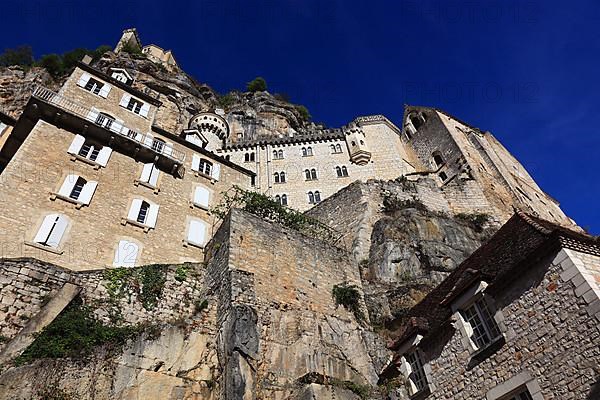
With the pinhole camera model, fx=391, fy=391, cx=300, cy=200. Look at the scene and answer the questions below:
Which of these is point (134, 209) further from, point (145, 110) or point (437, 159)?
point (437, 159)

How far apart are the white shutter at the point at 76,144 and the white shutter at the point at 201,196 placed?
5512mm

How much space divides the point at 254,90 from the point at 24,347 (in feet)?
148

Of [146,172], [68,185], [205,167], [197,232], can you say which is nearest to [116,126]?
[146,172]

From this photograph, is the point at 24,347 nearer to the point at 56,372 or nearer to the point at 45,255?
the point at 56,372

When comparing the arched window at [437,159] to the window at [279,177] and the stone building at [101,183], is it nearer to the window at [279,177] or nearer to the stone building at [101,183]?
the window at [279,177]

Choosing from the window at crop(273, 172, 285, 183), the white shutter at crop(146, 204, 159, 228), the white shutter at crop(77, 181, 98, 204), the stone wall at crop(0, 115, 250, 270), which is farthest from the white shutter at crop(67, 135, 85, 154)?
the window at crop(273, 172, 285, 183)

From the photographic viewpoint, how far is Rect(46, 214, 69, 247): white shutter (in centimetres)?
1403

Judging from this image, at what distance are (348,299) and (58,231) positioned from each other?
36.2ft

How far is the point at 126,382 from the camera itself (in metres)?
9.70

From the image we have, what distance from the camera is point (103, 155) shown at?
1803cm

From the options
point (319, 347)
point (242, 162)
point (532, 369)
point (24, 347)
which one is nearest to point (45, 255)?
point (24, 347)

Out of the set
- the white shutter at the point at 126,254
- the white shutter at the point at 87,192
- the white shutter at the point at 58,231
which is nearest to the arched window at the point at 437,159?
the white shutter at the point at 126,254

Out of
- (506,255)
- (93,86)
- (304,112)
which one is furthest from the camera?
(304,112)

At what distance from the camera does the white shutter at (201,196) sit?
64.2 ft
